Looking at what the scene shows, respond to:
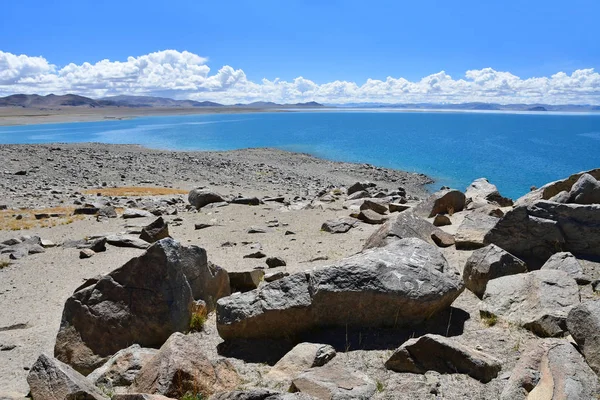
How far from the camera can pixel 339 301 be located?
768 centimetres

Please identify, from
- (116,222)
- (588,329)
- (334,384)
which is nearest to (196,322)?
(334,384)

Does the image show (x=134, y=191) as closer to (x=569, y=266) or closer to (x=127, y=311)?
(x=127, y=311)

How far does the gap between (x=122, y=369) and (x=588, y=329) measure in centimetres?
540

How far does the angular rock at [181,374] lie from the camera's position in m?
5.94

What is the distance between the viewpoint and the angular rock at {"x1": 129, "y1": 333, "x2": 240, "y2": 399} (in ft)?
19.5

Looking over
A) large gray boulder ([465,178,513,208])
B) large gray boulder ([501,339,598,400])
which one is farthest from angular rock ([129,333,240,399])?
large gray boulder ([465,178,513,208])

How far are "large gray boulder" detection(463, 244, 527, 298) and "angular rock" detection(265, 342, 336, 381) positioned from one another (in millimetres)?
3455

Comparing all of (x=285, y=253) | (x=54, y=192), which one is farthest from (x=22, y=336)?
(x=54, y=192)

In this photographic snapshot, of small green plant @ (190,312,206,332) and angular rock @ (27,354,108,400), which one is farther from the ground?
angular rock @ (27,354,108,400)

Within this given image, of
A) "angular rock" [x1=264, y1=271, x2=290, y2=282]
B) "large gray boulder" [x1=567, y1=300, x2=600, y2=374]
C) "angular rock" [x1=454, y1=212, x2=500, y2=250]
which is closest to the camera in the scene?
"large gray boulder" [x1=567, y1=300, x2=600, y2=374]

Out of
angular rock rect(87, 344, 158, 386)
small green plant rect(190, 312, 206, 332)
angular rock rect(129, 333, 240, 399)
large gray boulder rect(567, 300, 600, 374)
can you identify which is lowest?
small green plant rect(190, 312, 206, 332)

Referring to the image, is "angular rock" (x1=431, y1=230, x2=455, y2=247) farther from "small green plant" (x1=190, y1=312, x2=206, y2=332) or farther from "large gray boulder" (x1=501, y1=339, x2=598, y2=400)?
"large gray boulder" (x1=501, y1=339, x2=598, y2=400)

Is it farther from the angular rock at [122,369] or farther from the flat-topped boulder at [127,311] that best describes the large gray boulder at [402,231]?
the angular rock at [122,369]

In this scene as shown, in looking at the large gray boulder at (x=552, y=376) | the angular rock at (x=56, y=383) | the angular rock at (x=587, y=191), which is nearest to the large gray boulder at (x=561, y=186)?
the angular rock at (x=587, y=191)
